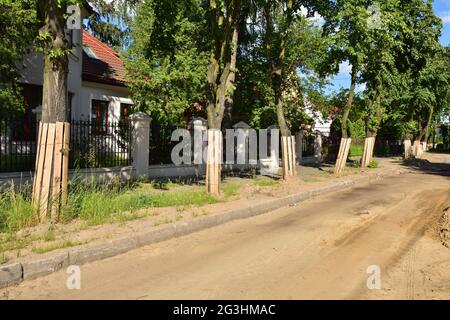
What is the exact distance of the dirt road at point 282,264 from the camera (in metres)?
5.33

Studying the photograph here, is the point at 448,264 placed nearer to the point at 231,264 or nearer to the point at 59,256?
the point at 231,264

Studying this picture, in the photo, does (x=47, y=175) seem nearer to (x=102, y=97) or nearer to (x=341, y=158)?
(x=341, y=158)

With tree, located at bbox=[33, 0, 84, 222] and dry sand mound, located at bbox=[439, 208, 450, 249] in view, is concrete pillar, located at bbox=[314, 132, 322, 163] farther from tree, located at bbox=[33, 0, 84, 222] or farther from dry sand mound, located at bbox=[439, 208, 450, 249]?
tree, located at bbox=[33, 0, 84, 222]

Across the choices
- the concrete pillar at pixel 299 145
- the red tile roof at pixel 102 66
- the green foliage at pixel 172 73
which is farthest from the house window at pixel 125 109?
the concrete pillar at pixel 299 145

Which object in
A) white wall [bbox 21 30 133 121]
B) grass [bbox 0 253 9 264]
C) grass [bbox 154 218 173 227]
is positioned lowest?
grass [bbox 0 253 9 264]

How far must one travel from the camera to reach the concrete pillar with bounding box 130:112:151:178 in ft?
49.3

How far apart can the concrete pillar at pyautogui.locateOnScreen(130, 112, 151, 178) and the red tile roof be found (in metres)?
6.95

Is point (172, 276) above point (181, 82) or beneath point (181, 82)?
beneath

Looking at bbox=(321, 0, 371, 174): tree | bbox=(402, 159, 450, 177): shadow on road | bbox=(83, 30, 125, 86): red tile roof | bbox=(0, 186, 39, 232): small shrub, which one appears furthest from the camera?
bbox=(402, 159, 450, 177): shadow on road

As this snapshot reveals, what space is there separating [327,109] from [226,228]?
16.4m

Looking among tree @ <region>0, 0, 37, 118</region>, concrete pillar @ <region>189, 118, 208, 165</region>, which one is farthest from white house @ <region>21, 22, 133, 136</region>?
tree @ <region>0, 0, 37, 118</region>

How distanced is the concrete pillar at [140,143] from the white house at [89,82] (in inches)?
111
